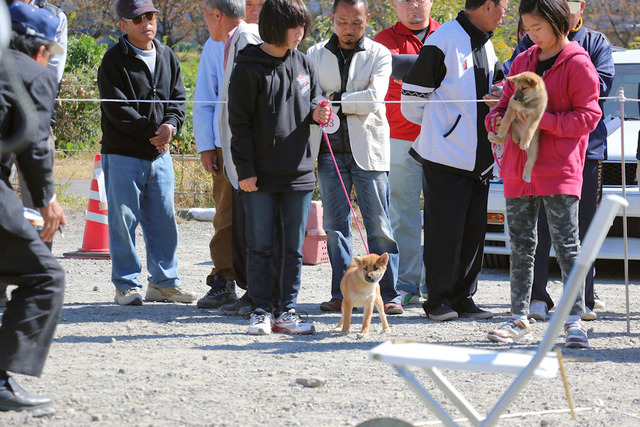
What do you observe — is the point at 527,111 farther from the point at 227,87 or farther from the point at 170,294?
the point at 170,294

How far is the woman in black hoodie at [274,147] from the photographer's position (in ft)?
18.0

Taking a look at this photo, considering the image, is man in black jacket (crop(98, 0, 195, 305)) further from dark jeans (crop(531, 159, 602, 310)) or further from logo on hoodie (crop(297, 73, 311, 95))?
dark jeans (crop(531, 159, 602, 310))

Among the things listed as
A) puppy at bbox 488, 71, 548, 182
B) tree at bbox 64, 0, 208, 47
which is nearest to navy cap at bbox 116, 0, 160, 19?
puppy at bbox 488, 71, 548, 182

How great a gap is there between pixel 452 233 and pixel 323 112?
1245mm

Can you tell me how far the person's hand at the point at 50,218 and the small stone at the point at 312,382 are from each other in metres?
1.35

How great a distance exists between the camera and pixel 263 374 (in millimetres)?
4562

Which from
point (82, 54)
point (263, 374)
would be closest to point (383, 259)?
point (263, 374)

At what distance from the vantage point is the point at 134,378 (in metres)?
4.42

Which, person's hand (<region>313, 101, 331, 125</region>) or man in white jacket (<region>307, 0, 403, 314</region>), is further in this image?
man in white jacket (<region>307, 0, 403, 314</region>)

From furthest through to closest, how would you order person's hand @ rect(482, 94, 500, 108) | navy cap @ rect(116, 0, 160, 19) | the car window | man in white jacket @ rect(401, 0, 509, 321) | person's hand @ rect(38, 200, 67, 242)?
1. the car window
2. navy cap @ rect(116, 0, 160, 19)
3. man in white jacket @ rect(401, 0, 509, 321)
4. person's hand @ rect(482, 94, 500, 108)
5. person's hand @ rect(38, 200, 67, 242)

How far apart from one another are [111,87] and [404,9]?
2272mm

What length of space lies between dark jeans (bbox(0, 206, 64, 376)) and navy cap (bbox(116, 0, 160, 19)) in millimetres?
2921

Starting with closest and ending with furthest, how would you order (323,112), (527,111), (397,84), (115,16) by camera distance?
(527,111) → (323,112) → (397,84) → (115,16)

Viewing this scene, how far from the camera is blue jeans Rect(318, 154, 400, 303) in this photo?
622cm
